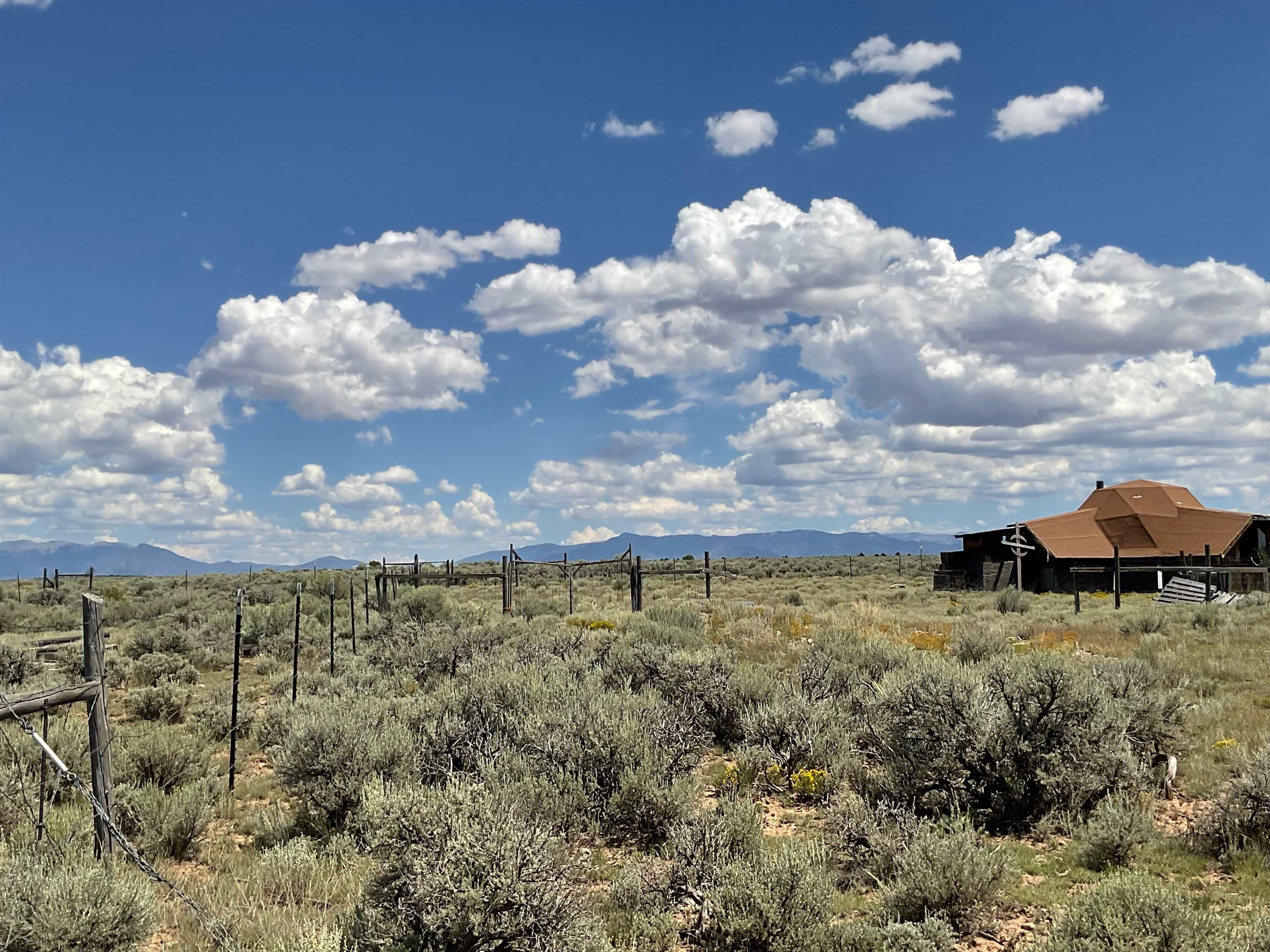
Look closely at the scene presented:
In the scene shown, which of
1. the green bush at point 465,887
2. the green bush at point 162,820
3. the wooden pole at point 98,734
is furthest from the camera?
the green bush at point 162,820

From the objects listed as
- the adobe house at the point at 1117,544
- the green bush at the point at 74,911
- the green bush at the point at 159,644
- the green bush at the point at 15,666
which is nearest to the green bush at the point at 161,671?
the green bush at the point at 15,666

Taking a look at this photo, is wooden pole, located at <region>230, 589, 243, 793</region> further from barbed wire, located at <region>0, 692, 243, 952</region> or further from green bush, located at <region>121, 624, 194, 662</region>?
green bush, located at <region>121, 624, 194, 662</region>

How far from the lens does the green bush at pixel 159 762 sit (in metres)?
9.37

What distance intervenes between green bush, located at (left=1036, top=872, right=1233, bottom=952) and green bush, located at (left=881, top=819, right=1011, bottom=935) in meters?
0.69

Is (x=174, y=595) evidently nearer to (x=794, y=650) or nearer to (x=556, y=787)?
(x=794, y=650)

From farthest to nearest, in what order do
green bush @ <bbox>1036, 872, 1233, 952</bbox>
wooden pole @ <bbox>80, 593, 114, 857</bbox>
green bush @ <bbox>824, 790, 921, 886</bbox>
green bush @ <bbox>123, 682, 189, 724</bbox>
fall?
green bush @ <bbox>123, 682, 189, 724</bbox> < wooden pole @ <bbox>80, 593, 114, 857</bbox> < green bush @ <bbox>824, 790, 921, 886</bbox> < green bush @ <bbox>1036, 872, 1233, 952</bbox>

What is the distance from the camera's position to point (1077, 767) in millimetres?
7844

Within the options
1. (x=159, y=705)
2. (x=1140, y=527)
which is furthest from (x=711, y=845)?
(x=1140, y=527)

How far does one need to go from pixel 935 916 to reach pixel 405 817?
3512 millimetres

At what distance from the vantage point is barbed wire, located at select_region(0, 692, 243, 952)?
5.74m

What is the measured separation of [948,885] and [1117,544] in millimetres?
37721

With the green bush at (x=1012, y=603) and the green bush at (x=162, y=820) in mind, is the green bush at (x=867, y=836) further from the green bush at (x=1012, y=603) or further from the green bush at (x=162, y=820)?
the green bush at (x=1012, y=603)

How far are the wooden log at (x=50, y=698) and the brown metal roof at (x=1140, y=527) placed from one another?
36.8 m

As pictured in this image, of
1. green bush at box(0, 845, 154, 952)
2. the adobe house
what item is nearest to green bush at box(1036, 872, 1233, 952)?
green bush at box(0, 845, 154, 952)
